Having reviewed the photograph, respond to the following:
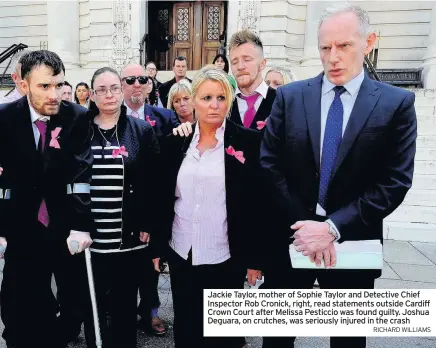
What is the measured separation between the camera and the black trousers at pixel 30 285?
263 centimetres

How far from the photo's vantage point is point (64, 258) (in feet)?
9.09

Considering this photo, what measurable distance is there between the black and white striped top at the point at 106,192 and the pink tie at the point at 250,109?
997 mm

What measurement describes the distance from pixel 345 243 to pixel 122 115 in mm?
1821

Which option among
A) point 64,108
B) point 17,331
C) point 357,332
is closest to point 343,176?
point 357,332

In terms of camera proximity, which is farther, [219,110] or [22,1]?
[22,1]

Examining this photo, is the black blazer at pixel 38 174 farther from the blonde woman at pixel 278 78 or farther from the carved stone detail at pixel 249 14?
the carved stone detail at pixel 249 14

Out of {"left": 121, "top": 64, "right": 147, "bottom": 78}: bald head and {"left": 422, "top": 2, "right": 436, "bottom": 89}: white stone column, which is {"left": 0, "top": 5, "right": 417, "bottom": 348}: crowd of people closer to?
{"left": 121, "top": 64, "right": 147, "bottom": 78}: bald head

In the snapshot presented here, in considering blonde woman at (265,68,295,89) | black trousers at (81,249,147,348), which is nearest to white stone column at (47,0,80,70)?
blonde woman at (265,68,295,89)

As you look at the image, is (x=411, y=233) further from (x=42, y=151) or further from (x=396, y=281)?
(x=42, y=151)

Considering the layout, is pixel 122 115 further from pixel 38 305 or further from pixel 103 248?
pixel 38 305

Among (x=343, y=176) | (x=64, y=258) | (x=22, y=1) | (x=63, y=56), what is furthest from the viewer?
(x=22, y=1)

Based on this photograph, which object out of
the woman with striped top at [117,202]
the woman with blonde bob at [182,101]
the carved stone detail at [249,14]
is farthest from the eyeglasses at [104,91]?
the carved stone detail at [249,14]

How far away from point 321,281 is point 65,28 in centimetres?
1431

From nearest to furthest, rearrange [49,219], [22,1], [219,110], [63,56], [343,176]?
1. [343,176]
2. [219,110]
3. [49,219]
4. [63,56]
5. [22,1]
